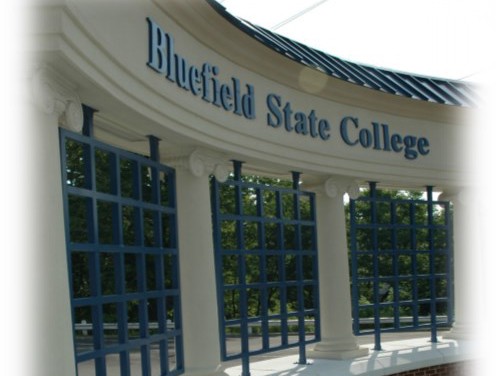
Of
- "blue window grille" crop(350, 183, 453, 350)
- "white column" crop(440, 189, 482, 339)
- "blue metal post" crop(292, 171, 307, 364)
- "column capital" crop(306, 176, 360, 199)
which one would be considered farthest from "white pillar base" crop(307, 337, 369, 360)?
"white column" crop(440, 189, 482, 339)

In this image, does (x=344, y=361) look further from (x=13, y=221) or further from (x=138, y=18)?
(x=13, y=221)

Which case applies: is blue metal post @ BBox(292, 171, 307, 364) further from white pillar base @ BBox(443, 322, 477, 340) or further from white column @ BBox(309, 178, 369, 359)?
white pillar base @ BBox(443, 322, 477, 340)

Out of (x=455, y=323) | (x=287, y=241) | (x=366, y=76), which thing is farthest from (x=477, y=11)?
(x=287, y=241)

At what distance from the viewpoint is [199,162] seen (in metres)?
13.0

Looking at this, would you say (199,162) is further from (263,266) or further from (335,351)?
(335,351)

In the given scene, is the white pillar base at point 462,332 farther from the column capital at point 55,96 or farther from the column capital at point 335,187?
the column capital at point 55,96

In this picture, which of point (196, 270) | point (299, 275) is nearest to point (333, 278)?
point (299, 275)

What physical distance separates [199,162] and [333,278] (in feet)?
19.2

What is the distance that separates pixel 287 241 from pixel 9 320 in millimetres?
30609

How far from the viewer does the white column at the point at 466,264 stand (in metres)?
20.4

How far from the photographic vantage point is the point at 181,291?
12.9 m

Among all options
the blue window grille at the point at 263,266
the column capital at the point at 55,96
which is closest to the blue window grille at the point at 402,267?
the blue window grille at the point at 263,266

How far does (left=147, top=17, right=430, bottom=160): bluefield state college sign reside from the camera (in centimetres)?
1101

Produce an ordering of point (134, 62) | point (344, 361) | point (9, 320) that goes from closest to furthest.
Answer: point (9, 320) < point (134, 62) < point (344, 361)
